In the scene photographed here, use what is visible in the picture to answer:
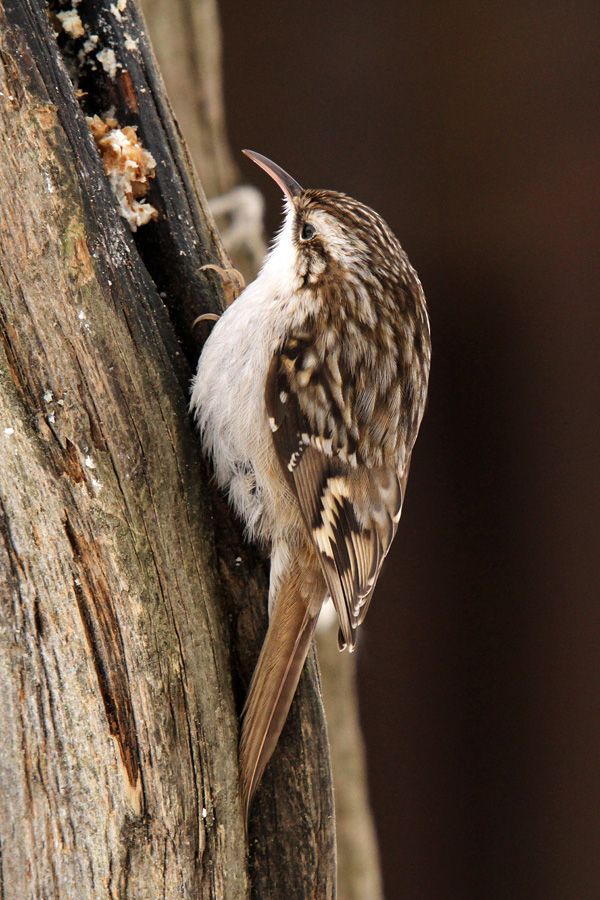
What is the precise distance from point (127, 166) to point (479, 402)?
1277 millimetres

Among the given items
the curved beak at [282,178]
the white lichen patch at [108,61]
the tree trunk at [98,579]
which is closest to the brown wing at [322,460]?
the tree trunk at [98,579]

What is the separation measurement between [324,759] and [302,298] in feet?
2.78

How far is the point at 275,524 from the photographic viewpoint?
1442 millimetres

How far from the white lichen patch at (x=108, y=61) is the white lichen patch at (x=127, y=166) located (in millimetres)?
83

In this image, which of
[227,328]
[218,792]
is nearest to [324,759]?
[218,792]

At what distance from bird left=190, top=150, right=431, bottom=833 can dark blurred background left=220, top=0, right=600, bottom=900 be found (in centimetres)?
81

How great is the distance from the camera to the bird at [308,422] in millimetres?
1377

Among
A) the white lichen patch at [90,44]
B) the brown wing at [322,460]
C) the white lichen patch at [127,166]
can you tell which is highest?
the white lichen patch at [90,44]

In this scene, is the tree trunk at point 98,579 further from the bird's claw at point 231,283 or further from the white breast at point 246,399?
the bird's claw at point 231,283

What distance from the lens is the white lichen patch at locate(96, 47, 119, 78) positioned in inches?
56.3

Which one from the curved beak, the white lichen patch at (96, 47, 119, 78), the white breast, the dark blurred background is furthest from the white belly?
the dark blurred background

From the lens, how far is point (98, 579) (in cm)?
118

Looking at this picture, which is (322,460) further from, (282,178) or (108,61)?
(108,61)

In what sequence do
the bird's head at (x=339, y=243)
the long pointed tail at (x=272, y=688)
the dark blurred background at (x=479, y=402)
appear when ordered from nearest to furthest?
the long pointed tail at (x=272, y=688), the bird's head at (x=339, y=243), the dark blurred background at (x=479, y=402)
